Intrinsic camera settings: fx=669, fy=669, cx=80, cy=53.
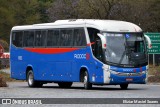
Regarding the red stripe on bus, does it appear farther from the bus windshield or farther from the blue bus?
the bus windshield

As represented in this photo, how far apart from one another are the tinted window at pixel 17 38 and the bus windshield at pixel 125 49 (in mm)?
8258

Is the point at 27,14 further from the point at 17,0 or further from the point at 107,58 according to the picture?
the point at 107,58

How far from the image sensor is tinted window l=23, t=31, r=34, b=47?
121 ft

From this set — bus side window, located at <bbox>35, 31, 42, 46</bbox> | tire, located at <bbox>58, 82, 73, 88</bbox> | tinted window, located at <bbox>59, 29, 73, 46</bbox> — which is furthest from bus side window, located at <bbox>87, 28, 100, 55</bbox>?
tire, located at <bbox>58, 82, 73, 88</bbox>

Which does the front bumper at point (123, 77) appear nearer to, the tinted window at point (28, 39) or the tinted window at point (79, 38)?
the tinted window at point (79, 38)

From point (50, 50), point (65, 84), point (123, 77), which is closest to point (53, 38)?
point (50, 50)

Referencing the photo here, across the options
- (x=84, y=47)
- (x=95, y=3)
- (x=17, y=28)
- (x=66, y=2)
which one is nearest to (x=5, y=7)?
(x=66, y=2)

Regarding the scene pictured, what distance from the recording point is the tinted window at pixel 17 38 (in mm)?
38094

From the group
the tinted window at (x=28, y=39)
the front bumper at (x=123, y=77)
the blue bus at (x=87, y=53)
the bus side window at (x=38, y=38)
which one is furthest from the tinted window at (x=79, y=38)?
the tinted window at (x=28, y=39)

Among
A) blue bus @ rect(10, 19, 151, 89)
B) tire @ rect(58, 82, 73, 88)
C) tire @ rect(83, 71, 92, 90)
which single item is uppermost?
blue bus @ rect(10, 19, 151, 89)

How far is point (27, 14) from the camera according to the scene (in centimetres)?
10450

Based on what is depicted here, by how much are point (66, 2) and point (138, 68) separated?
43.7 metres

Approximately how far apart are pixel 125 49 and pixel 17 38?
915cm

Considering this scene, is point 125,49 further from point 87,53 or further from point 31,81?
point 31,81
